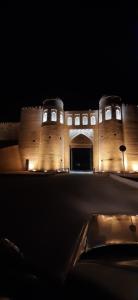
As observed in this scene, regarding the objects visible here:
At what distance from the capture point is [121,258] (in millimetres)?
1848

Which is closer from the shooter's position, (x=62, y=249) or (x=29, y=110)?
(x=62, y=249)

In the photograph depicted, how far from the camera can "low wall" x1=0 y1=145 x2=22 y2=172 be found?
26922 mm

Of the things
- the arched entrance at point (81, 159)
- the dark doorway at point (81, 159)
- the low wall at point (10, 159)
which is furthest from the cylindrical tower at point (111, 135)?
the low wall at point (10, 159)

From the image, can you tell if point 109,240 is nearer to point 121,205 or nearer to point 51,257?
point 51,257

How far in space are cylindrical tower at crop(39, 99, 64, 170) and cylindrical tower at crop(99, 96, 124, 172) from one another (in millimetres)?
5198

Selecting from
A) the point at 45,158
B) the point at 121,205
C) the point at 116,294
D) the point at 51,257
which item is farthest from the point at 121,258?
the point at 45,158

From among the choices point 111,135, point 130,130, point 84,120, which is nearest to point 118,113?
point 130,130

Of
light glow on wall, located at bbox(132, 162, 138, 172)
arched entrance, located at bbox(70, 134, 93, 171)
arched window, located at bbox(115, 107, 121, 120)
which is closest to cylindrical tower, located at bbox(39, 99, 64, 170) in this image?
arched entrance, located at bbox(70, 134, 93, 171)

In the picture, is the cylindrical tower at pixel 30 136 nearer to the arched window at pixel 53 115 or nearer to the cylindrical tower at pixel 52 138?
the cylindrical tower at pixel 52 138

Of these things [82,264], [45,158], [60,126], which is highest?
[60,126]

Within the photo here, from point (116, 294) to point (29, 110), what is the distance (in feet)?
101

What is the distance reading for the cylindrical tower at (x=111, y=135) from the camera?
2826 centimetres

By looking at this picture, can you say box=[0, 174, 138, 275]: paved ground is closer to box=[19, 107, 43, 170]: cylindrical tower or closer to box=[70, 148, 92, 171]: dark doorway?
box=[19, 107, 43, 170]: cylindrical tower

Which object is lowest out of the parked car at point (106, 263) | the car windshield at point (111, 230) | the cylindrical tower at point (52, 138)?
the parked car at point (106, 263)
